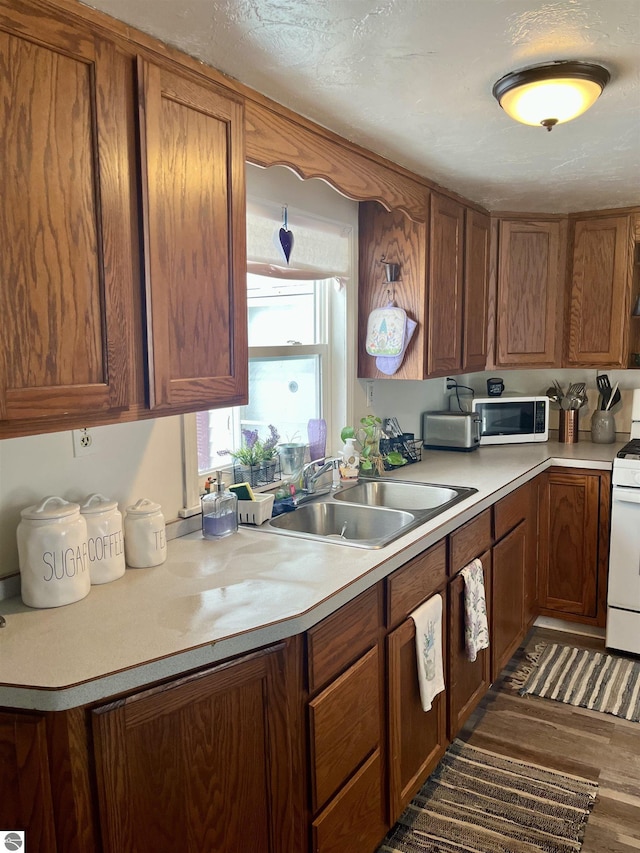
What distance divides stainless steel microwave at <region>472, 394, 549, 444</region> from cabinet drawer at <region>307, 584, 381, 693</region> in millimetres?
2067

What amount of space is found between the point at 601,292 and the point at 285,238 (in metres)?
2.05

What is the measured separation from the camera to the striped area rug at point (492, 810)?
1992mm

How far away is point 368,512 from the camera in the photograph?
2.35 m

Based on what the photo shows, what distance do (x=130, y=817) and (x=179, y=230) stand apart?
1272 millimetres

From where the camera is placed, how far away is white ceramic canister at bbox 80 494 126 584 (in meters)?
1.58

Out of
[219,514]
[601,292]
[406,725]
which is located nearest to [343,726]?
[406,725]

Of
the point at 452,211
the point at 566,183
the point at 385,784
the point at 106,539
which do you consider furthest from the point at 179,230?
the point at 566,183

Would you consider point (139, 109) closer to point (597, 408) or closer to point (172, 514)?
point (172, 514)

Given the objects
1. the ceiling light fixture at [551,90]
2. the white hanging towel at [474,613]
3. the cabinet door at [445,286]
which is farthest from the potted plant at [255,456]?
the ceiling light fixture at [551,90]

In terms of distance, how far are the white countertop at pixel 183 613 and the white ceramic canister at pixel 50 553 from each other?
0.04m

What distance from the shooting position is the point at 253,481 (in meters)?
2.36

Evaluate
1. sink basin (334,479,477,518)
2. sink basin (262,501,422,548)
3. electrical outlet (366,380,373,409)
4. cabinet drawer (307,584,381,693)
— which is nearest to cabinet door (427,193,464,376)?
electrical outlet (366,380,373,409)

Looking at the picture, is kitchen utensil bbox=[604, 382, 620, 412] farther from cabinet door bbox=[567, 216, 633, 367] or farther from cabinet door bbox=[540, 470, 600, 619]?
cabinet door bbox=[540, 470, 600, 619]

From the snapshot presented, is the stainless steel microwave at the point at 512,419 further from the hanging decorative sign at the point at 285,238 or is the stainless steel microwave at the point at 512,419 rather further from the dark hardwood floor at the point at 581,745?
the hanging decorative sign at the point at 285,238
